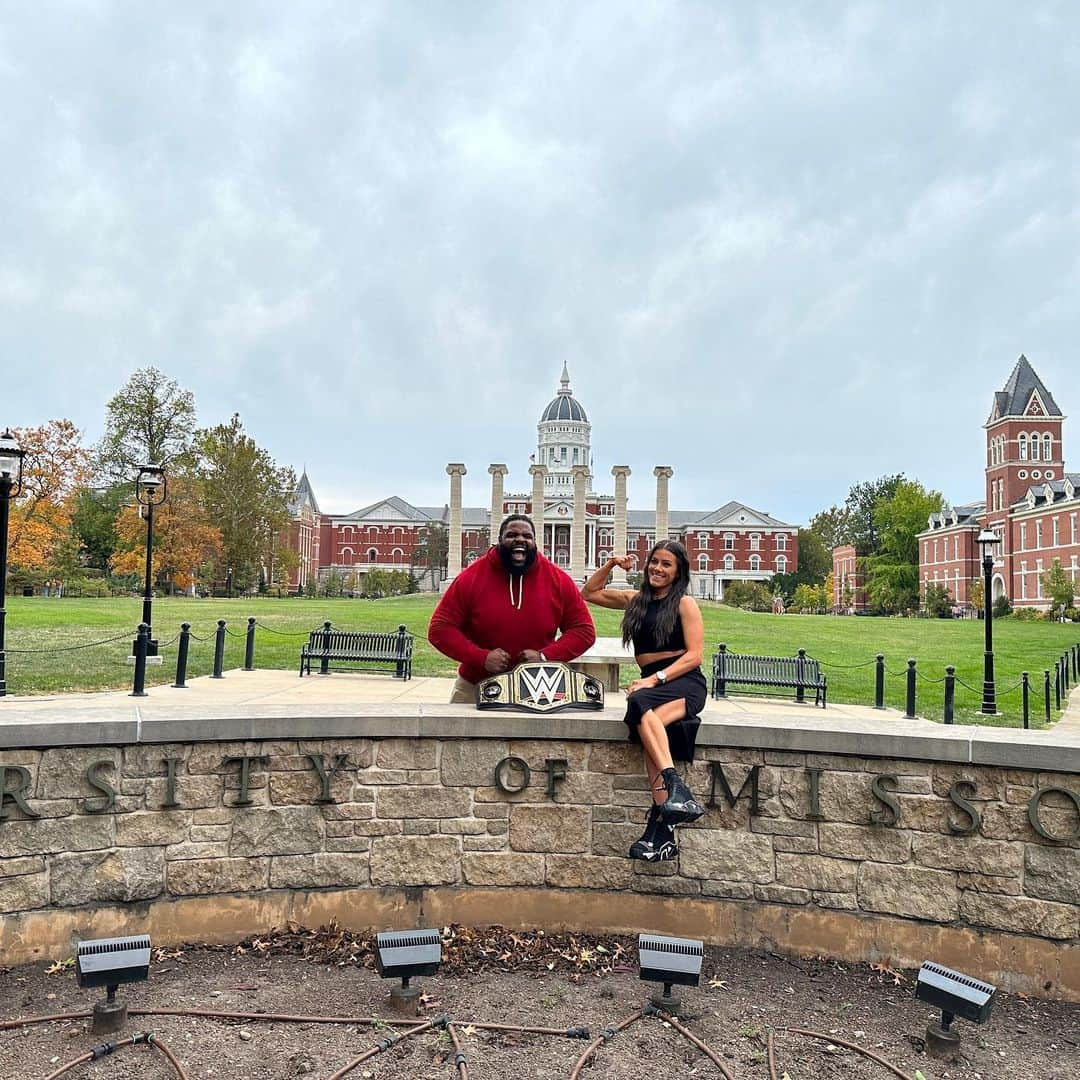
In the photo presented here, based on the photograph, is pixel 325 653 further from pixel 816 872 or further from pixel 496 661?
pixel 816 872

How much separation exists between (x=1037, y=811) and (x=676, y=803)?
6.18 ft

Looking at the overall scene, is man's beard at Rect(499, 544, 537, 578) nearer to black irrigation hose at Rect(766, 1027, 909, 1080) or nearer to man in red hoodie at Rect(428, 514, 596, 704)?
man in red hoodie at Rect(428, 514, 596, 704)

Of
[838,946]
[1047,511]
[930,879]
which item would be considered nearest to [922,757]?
[930,879]

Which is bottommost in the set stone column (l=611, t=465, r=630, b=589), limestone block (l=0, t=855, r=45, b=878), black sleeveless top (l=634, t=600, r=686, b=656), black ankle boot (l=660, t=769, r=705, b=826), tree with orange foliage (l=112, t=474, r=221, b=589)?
limestone block (l=0, t=855, r=45, b=878)

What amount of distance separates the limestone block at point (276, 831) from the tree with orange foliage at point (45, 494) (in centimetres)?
4378

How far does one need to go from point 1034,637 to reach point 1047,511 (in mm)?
41719

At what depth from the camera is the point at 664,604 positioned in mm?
4898

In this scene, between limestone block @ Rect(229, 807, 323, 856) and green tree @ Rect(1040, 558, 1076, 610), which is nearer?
limestone block @ Rect(229, 807, 323, 856)

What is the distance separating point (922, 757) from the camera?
4.61 metres

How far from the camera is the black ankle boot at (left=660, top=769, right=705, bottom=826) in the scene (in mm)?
4336

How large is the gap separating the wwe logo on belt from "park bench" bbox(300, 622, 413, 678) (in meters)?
10.1

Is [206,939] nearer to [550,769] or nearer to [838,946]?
[550,769]

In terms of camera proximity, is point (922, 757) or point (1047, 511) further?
point (1047, 511)

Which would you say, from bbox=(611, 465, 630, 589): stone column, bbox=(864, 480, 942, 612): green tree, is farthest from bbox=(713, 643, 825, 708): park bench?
bbox=(864, 480, 942, 612): green tree
